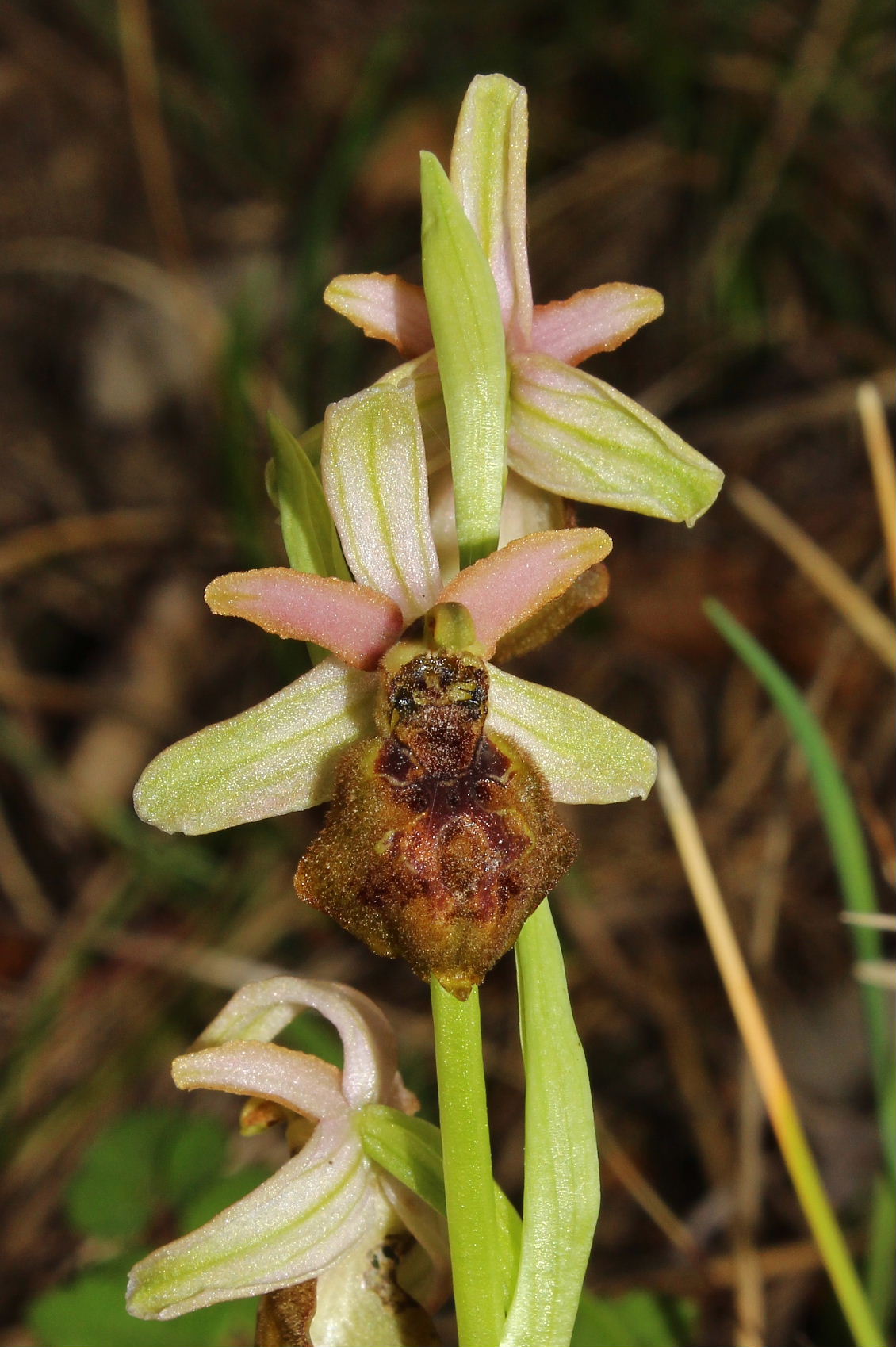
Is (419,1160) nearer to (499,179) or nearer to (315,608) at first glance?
(315,608)

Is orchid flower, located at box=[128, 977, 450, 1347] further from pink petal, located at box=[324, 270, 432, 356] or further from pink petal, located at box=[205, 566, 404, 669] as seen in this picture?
pink petal, located at box=[324, 270, 432, 356]

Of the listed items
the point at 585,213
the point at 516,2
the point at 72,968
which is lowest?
the point at 72,968

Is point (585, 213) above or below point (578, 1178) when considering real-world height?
above

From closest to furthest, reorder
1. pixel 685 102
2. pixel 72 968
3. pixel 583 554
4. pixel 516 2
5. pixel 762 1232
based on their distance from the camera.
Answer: pixel 583 554
pixel 762 1232
pixel 72 968
pixel 685 102
pixel 516 2

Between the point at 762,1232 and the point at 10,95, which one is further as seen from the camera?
the point at 10,95

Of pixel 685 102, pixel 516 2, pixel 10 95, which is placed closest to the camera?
pixel 685 102

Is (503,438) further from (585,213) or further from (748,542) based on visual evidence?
(585,213)

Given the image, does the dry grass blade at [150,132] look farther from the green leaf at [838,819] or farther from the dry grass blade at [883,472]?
the green leaf at [838,819]

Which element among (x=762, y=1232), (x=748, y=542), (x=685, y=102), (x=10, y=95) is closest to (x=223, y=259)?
(x=10, y=95)

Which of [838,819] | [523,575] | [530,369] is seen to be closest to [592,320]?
[530,369]
